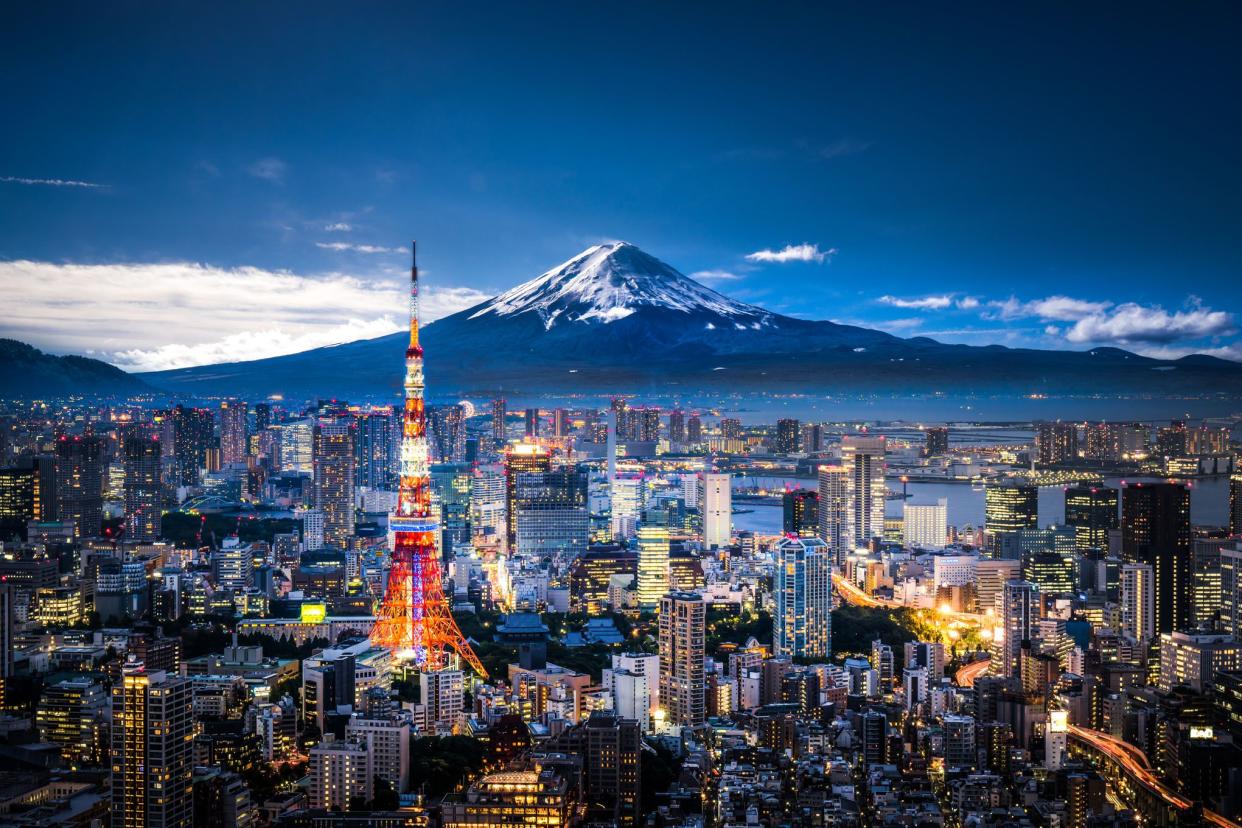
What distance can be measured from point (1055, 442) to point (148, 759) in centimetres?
1290

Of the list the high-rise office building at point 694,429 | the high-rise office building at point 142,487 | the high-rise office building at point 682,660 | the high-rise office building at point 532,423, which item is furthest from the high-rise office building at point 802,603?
the high-rise office building at point 532,423

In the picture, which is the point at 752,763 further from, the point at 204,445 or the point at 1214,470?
the point at 204,445

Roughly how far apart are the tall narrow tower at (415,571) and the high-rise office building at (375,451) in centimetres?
842

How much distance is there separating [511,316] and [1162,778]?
504 inches

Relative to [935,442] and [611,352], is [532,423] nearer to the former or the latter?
[611,352]

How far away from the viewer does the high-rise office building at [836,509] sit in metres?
16.9

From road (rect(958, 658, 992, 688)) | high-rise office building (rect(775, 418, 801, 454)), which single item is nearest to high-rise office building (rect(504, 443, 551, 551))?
high-rise office building (rect(775, 418, 801, 454))

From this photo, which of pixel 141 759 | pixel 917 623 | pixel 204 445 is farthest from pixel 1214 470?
pixel 204 445

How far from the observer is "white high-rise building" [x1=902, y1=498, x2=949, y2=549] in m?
17.5

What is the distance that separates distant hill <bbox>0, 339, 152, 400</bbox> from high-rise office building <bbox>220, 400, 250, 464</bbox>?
870cm

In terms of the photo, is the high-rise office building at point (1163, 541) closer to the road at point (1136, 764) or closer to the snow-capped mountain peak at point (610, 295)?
the road at point (1136, 764)

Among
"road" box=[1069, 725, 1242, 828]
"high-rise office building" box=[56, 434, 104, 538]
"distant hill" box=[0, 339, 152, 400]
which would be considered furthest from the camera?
"high-rise office building" box=[56, 434, 104, 538]

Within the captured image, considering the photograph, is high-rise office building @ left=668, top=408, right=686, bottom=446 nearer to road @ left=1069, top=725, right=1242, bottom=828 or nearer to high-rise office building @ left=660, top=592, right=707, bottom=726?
high-rise office building @ left=660, top=592, right=707, bottom=726

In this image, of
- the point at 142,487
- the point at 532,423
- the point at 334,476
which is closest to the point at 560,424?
the point at 532,423
